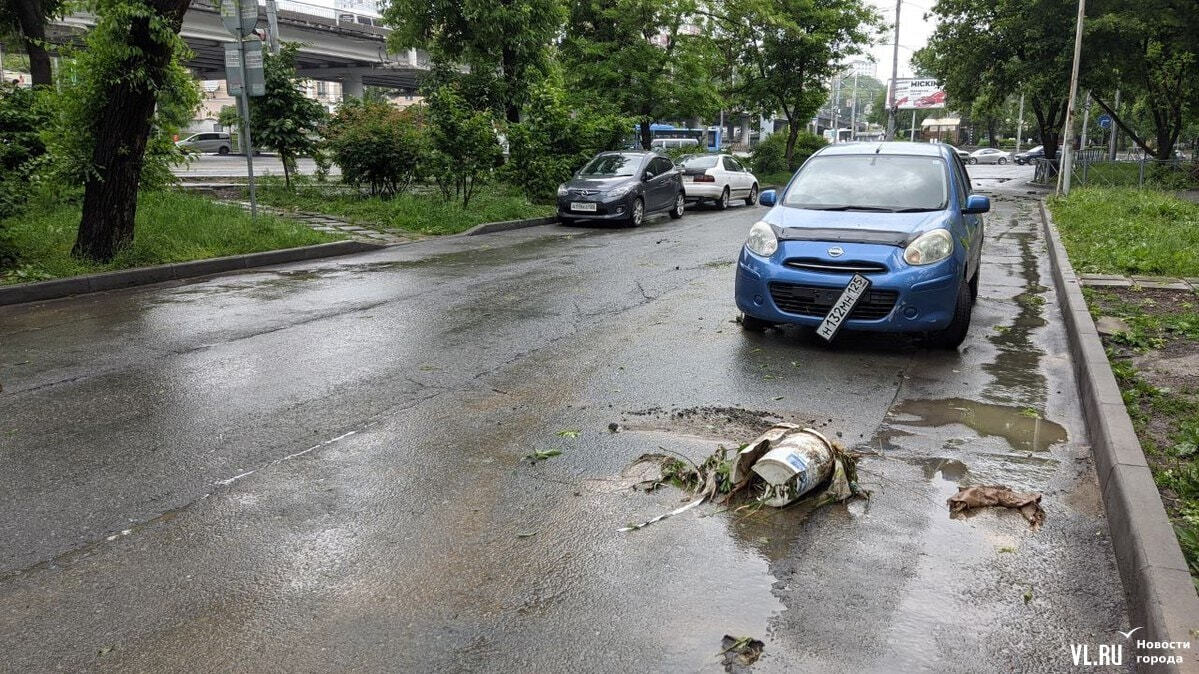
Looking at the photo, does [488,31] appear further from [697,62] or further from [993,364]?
[993,364]

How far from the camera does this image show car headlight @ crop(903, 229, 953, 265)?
6.96m

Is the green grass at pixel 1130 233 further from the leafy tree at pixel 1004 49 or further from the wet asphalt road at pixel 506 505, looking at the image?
the leafy tree at pixel 1004 49

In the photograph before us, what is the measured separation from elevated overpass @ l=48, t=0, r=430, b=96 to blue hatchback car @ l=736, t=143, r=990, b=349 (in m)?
28.6

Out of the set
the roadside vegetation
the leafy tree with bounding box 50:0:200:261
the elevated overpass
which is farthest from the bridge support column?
the roadside vegetation

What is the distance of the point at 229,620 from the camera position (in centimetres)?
321

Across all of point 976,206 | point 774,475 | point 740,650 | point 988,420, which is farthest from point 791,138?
point 740,650

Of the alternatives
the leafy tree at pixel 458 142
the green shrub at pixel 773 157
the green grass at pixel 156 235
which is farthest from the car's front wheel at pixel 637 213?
the green shrub at pixel 773 157

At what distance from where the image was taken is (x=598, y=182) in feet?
60.9

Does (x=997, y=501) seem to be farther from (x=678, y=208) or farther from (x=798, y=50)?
(x=798, y=50)

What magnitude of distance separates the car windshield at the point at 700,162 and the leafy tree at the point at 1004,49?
15.2m

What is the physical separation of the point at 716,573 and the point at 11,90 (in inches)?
680

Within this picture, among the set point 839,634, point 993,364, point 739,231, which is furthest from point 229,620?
point 739,231

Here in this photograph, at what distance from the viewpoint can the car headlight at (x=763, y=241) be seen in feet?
24.2

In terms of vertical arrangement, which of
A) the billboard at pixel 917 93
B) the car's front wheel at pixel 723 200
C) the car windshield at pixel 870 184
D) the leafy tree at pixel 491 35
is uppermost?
the billboard at pixel 917 93
